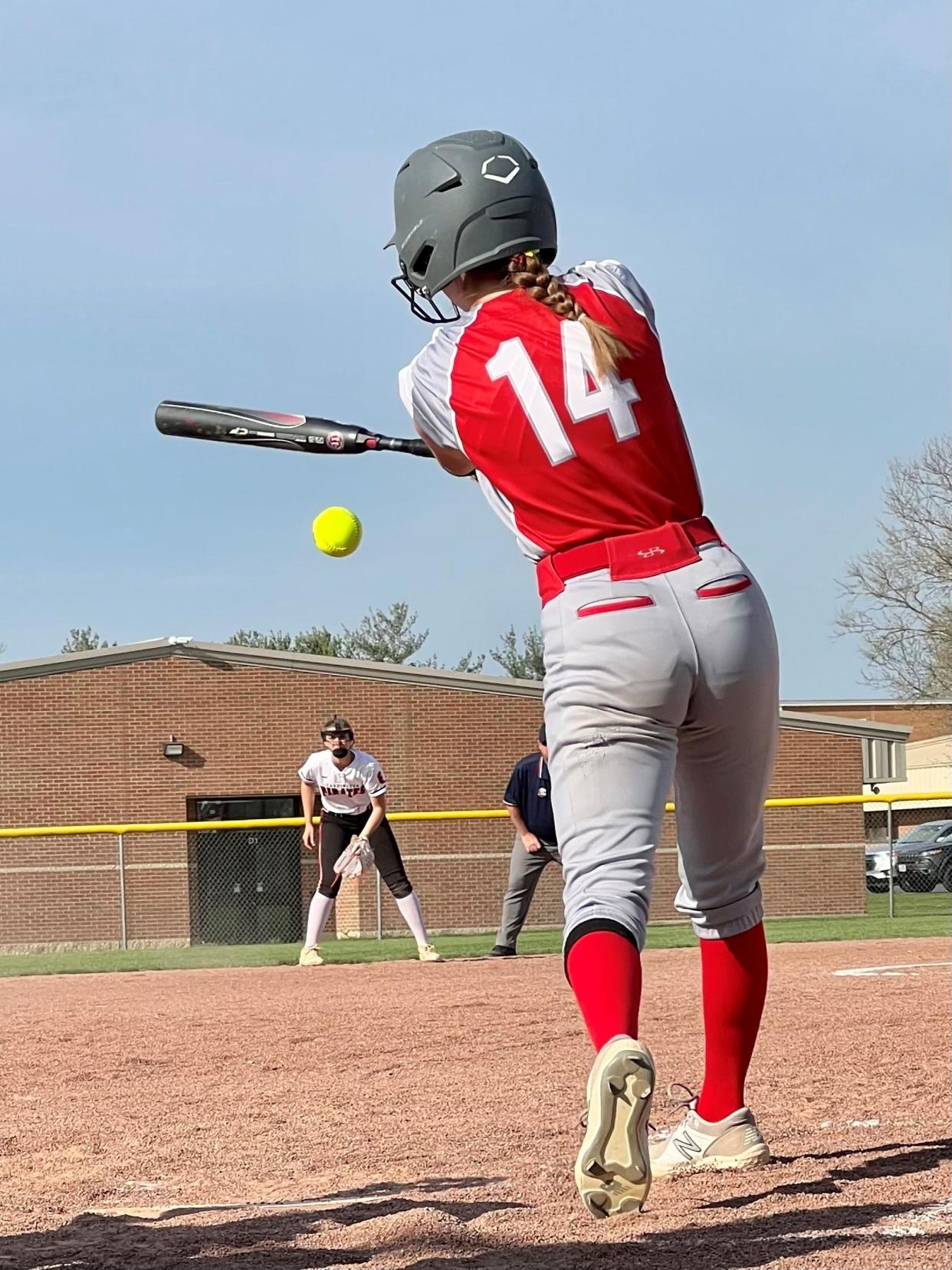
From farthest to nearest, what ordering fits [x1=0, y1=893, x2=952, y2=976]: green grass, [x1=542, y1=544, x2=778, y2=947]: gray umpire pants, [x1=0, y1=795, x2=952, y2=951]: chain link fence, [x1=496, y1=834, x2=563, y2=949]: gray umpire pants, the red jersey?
[x1=0, y1=795, x2=952, y2=951]: chain link fence → [x1=0, y1=893, x2=952, y2=976]: green grass → [x1=496, y1=834, x2=563, y2=949]: gray umpire pants → the red jersey → [x1=542, y1=544, x2=778, y2=947]: gray umpire pants

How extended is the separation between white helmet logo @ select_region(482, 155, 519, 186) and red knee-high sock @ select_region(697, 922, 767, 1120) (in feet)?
6.20

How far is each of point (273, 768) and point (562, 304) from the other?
2834 cm

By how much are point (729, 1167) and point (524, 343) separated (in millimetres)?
2070

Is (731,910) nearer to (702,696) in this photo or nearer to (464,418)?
(702,696)

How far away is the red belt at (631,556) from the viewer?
302 cm

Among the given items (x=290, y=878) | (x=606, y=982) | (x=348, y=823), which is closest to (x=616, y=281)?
(x=606, y=982)

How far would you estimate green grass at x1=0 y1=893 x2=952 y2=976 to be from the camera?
45.1ft

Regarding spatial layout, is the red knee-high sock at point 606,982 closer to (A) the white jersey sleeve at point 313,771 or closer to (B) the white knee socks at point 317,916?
(A) the white jersey sleeve at point 313,771

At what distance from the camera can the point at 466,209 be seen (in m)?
3.37

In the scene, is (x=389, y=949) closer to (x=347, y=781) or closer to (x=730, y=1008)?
(x=347, y=781)

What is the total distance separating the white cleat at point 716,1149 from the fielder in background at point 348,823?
8.43 m

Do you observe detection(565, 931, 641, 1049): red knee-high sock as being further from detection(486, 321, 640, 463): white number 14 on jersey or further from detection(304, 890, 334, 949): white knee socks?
detection(304, 890, 334, 949): white knee socks

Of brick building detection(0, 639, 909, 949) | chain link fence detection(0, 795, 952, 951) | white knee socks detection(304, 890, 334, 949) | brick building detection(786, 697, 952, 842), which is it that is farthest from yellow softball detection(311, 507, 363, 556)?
brick building detection(786, 697, 952, 842)

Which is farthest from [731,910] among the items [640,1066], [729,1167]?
[640,1066]
